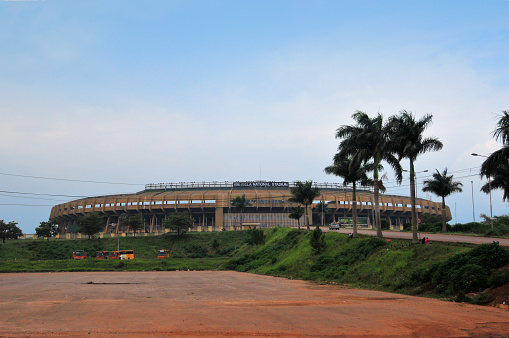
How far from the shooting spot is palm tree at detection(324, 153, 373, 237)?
42125mm

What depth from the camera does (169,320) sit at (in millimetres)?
12523

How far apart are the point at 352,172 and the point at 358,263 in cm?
1293

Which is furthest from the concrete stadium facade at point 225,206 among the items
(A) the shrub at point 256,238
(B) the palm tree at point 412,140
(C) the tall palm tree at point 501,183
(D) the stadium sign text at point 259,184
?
(B) the palm tree at point 412,140

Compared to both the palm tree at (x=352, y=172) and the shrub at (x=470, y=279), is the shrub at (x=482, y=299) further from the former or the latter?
the palm tree at (x=352, y=172)

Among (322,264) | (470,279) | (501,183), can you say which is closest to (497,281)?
(470,279)

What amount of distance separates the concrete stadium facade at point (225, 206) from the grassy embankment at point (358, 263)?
33.9 m

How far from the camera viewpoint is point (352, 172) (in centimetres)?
4328

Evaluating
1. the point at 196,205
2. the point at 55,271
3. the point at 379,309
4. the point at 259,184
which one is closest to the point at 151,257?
the point at 55,271

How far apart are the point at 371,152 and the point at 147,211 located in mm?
99769

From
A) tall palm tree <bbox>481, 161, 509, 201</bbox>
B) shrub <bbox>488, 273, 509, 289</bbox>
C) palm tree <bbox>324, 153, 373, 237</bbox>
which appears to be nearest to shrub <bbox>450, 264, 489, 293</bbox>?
shrub <bbox>488, 273, 509, 289</bbox>

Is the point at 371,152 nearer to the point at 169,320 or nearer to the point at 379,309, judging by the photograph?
the point at 379,309

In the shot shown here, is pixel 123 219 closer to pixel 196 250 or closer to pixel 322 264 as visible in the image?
pixel 196 250

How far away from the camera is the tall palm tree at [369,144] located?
36188 mm

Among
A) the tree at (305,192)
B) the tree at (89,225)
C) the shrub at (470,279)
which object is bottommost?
the shrub at (470,279)
